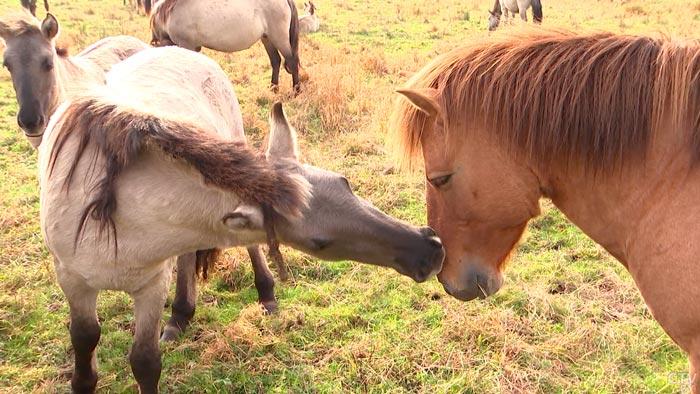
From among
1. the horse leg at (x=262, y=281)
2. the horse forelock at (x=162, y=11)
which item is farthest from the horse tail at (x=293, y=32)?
the horse leg at (x=262, y=281)

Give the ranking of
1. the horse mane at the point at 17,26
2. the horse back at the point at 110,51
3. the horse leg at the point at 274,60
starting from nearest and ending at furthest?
the horse mane at the point at 17,26, the horse back at the point at 110,51, the horse leg at the point at 274,60

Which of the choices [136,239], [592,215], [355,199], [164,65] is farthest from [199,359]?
[592,215]

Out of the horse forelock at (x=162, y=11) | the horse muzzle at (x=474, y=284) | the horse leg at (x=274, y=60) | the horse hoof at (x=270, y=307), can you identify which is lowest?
the horse leg at (x=274, y=60)

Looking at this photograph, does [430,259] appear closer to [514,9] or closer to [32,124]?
[32,124]

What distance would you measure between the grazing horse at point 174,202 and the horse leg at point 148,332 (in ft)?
0.28

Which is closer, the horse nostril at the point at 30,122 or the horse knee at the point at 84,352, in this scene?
the horse knee at the point at 84,352

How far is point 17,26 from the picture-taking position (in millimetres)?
4309

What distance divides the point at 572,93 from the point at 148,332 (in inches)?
86.7

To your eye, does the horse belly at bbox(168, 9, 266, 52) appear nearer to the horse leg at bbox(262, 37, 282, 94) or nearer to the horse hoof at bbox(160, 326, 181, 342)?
the horse leg at bbox(262, 37, 282, 94)

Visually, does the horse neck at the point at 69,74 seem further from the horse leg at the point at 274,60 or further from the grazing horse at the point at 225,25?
the horse leg at the point at 274,60

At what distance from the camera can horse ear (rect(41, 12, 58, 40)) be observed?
4352 mm

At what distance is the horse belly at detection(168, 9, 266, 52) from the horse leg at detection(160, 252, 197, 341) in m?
5.32

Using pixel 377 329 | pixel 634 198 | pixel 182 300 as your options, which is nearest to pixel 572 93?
pixel 634 198

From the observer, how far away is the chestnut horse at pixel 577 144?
182 cm
